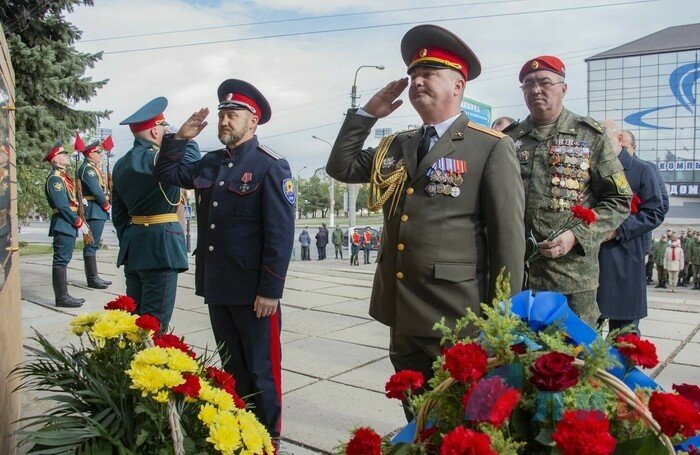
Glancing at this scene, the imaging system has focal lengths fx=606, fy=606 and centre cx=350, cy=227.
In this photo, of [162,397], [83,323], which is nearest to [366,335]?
[83,323]

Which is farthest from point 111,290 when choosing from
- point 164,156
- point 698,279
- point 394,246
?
point 698,279

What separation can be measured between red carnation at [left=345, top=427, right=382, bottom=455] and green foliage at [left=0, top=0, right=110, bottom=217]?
12346 millimetres

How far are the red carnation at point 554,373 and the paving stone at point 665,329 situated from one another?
5.67 meters

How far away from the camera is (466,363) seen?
116cm

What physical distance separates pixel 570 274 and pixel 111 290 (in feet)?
22.0

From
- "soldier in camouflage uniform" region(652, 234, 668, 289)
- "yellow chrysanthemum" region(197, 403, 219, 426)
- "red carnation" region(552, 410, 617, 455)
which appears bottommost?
"soldier in camouflage uniform" region(652, 234, 668, 289)

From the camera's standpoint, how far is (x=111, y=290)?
8.03 metres

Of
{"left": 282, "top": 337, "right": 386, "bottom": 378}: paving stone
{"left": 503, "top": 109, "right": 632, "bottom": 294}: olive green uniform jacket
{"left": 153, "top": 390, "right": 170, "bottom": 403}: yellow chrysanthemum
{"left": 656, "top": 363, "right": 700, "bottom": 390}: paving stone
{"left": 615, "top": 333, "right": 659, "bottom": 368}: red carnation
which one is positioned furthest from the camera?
{"left": 282, "top": 337, "right": 386, "bottom": 378}: paving stone

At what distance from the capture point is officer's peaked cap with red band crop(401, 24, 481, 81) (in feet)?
7.70

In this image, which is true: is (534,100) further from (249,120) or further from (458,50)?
(249,120)

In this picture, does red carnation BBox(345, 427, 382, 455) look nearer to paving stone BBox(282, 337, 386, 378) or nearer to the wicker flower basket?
the wicker flower basket

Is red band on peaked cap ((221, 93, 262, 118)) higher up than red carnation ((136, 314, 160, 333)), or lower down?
higher up

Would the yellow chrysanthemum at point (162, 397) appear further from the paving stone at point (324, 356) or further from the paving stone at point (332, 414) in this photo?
the paving stone at point (324, 356)

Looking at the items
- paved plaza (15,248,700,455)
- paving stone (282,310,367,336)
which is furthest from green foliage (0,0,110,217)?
paving stone (282,310,367,336)
